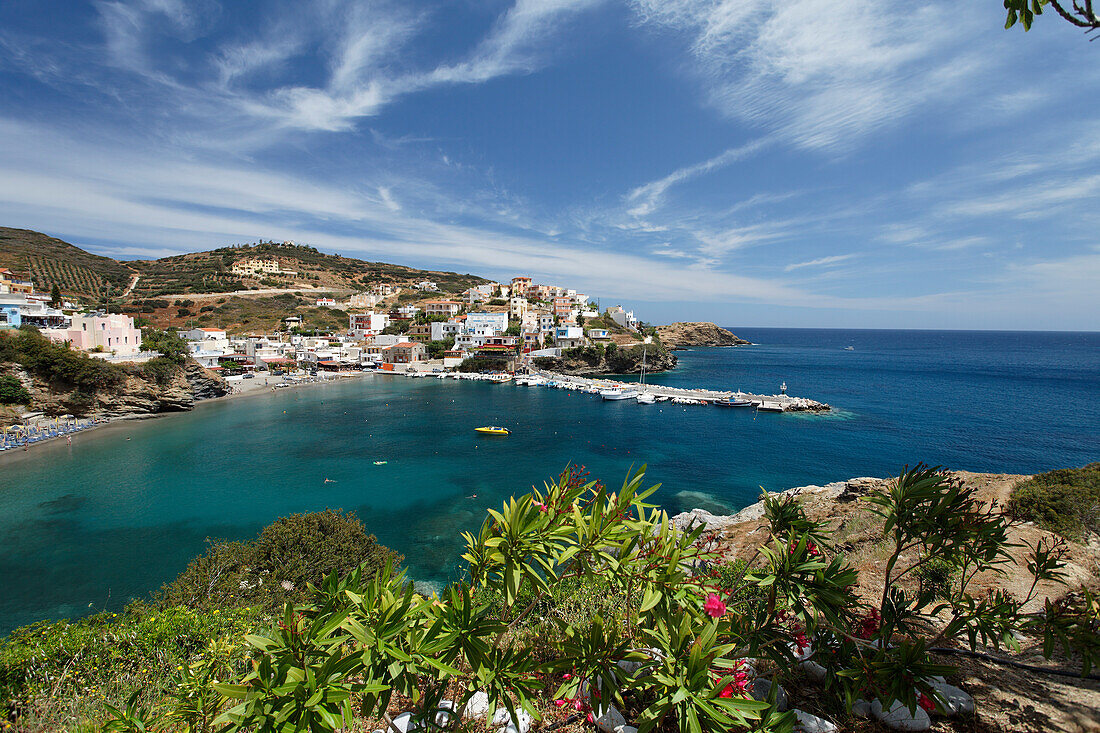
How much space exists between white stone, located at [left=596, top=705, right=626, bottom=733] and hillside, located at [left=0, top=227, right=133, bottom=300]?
7888 cm

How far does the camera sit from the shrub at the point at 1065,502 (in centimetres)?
635

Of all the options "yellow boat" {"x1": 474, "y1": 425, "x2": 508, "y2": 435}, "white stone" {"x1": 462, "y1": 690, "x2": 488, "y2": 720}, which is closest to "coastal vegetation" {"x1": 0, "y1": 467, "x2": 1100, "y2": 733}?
"white stone" {"x1": 462, "y1": 690, "x2": 488, "y2": 720}

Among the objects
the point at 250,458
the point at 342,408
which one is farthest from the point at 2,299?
the point at 250,458

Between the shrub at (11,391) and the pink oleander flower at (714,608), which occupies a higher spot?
the pink oleander flower at (714,608)

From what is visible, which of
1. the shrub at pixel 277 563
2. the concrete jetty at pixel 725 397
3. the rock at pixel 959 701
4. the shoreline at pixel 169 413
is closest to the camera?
the rock at pixel 959 701

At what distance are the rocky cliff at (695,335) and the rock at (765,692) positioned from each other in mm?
97474

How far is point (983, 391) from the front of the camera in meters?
42.7

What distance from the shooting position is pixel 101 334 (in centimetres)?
3077

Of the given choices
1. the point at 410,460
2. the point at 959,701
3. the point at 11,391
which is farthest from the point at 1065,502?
the point at 11,391

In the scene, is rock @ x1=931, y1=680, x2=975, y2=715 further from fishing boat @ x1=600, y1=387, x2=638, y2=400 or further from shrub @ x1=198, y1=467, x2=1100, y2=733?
fishing boat @ x1=600, y1=387, x2=638, y2=400

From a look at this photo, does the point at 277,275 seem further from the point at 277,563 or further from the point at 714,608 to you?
the point at 714,608

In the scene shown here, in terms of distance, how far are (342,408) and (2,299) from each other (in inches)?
903

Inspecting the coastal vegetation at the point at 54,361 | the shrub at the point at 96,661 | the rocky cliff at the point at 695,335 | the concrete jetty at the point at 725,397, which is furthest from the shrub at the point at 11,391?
the rocky cliff at the point at 695,335

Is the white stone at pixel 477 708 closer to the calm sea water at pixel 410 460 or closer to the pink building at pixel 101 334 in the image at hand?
the calm sea water at pixel 410 460
